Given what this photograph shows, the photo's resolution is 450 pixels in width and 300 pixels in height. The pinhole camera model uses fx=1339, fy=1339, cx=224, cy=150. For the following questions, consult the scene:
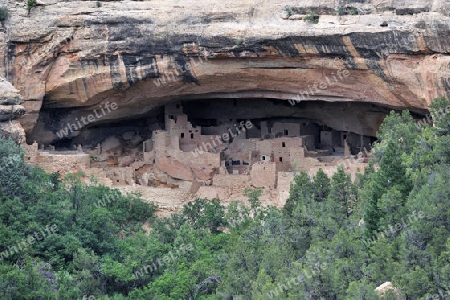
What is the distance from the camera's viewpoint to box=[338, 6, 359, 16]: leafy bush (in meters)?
28.4

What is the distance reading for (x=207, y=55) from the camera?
99.8 feet

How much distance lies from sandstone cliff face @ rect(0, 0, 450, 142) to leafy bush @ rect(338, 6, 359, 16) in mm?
114

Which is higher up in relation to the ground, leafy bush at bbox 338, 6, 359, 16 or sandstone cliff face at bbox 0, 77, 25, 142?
leafy bush at bbox 338, 6, 359, 16

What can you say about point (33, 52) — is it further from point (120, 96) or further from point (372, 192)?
point (372, 192)

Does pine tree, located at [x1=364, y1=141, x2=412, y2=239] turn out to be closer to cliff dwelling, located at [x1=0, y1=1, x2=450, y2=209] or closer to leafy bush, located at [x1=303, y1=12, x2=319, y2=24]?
cliff dwelling, located at [x1=0, y1=1, x2=450, y2=209]

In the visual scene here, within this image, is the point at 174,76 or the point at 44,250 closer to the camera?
the point at 44,250

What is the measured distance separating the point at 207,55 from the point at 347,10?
144 inches

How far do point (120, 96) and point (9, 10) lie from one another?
11.4 feet

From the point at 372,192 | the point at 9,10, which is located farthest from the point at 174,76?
the point at 372,192

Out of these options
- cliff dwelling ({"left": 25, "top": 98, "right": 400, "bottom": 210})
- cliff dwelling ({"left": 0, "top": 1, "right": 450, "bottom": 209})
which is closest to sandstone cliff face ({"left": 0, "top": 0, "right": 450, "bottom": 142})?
cliff dwelling ({"left": 0, "top": 1, "right": 450, "bottom": 209})

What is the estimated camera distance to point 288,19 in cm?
2922

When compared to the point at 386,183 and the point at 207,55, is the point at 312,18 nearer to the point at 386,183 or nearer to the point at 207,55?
the point at 207,55

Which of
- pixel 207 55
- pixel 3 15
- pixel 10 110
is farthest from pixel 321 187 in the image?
pixel 3 15

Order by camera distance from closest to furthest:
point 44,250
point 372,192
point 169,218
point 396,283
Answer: point 396,283
point 372,192
point 44,250
point 169,218
